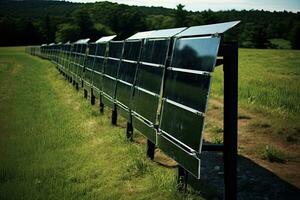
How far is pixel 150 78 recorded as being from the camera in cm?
728

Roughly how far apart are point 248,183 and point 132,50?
4413 millimetres

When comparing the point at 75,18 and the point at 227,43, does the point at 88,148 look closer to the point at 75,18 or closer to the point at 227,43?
the point at 227,43

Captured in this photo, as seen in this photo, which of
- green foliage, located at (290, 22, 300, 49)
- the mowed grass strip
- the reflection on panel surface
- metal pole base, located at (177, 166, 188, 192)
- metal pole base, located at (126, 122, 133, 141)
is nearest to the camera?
metal pole base, located at (177, 166, 188, 192)

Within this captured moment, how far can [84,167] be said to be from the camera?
726 centimetres

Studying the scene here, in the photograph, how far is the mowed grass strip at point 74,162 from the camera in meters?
5.93

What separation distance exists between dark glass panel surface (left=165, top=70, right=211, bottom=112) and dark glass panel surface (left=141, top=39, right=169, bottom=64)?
0.47 m

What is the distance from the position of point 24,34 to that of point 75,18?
2021cm

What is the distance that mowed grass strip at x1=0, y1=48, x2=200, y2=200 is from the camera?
5926 millimetres

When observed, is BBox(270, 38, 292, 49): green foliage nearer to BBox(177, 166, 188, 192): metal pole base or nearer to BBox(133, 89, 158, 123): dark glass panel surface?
BBox(133, 89, 158, 123): dark glass panel surface

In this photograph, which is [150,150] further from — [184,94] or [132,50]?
[132,50]

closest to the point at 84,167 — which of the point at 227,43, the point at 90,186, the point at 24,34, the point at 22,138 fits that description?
the point at 90,186

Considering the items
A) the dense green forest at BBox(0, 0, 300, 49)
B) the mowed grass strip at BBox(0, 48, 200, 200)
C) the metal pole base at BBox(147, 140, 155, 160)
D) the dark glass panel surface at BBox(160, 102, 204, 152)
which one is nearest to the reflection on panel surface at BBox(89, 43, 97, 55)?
the mowed grass strip at BBox(0, 48, 200, 200)

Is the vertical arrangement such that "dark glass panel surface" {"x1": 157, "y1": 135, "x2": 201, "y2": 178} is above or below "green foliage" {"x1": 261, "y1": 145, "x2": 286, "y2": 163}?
above

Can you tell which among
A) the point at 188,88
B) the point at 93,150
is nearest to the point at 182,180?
the point at 188,88
